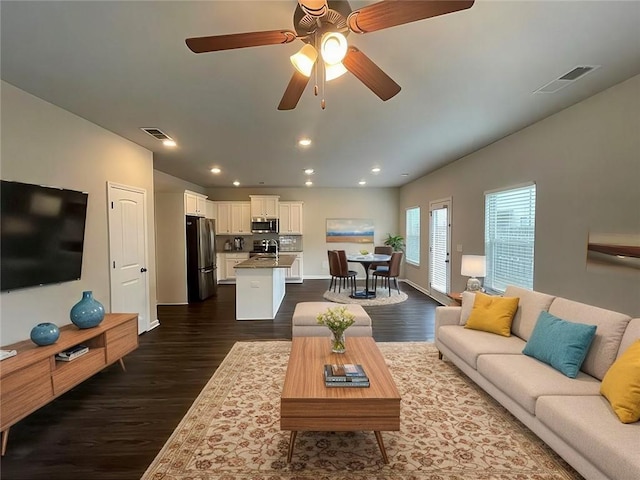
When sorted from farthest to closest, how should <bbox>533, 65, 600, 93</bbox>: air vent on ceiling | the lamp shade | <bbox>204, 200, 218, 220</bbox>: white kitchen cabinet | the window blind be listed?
<bbox>204, 200, 218, 220</bbox>: white kitchen cabinet < the window blind < the lamp shade < <bbox>533, 65, 600, 93</bbox>: air vent on ceiling

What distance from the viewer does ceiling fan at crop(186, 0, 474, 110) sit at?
1.32 metres

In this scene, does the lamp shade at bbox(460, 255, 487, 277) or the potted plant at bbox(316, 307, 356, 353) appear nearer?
the potted plant at bbox(316, 307, 356, 353)

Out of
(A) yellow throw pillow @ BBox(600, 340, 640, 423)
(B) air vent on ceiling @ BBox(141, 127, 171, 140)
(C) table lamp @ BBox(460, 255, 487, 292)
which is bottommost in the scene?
(A) yellow throw pillow @ BBox(600, 340, 640, 423)

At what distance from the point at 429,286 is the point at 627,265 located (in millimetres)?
4455

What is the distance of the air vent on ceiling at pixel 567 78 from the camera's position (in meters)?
2.30

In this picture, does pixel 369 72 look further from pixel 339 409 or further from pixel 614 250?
pixel 614 250

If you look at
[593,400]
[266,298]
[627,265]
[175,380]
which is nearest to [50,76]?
[175,380]

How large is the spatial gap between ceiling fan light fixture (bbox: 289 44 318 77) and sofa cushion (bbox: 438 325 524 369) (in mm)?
2616

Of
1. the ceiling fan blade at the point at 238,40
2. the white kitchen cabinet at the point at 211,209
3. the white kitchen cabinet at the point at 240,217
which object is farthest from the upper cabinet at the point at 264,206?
the ceiling fan blade at the point at 238,40

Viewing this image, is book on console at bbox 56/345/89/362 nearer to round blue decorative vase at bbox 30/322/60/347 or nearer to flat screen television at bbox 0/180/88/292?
round blue decorative vase at bbox 30/322/60/347

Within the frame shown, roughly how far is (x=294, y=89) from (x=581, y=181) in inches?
115

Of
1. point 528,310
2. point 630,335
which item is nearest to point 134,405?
point 528,310

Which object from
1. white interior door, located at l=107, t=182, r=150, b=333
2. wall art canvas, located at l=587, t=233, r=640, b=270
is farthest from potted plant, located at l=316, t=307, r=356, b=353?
white interior door, located at l=107, t=182, r=150, b=333

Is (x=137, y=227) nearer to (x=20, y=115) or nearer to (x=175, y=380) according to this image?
(x=20, y=115)
